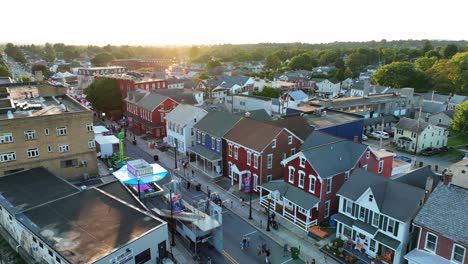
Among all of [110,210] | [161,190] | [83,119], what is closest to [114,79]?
[83,119]

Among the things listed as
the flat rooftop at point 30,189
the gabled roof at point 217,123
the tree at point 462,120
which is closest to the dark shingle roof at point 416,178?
the gabled roof at point 217,123

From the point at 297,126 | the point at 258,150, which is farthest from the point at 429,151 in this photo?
the point at 258,150

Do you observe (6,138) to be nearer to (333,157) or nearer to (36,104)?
(36,104)

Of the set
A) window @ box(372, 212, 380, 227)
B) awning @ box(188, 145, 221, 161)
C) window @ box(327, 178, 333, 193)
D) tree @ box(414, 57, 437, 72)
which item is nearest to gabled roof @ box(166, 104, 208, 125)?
awning @ box(188, 145, 221, 161)

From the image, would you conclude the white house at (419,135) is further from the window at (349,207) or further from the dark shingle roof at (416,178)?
the window at (349,207)

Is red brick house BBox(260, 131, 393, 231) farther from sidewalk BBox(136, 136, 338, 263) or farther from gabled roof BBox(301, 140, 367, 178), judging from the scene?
sidewalk BBox(136, 136, 338, 263)

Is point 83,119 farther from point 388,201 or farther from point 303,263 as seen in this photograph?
point 388,201
